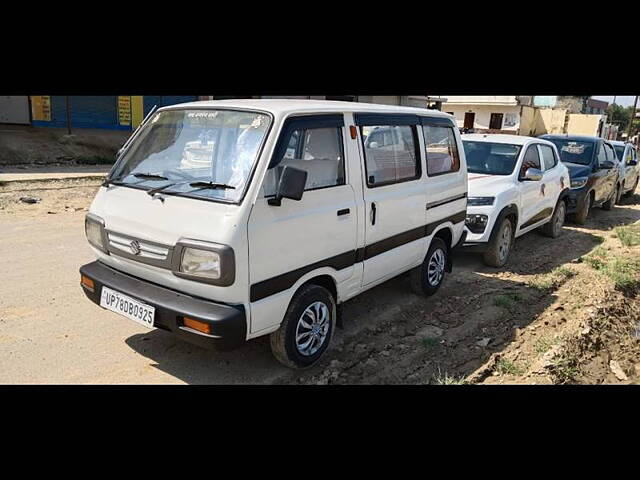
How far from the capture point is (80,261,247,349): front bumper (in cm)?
338

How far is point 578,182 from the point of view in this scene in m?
10.8

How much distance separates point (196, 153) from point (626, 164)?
14.2m

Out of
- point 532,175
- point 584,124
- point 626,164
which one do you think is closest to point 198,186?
point 532,175

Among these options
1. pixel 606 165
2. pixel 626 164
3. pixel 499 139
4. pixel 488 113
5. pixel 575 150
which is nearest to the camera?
pixel 499 139

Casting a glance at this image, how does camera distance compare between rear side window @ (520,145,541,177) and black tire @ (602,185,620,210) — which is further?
black tire @ (602,185,620,210)

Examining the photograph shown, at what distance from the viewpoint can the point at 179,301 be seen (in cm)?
355

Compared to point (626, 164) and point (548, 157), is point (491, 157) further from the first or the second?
point (626, 164)

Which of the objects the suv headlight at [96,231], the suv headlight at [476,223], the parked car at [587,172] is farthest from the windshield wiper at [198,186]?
the parked car at [587,172]

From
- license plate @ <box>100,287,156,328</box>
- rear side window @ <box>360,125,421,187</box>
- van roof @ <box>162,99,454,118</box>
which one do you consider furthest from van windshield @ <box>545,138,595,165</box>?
license plate @ <box>100,287,156,328</box>

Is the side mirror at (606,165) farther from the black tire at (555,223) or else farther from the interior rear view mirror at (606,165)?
the black tire at (555,223)

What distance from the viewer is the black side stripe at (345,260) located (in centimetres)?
361

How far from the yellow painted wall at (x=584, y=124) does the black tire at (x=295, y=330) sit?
45.3 m

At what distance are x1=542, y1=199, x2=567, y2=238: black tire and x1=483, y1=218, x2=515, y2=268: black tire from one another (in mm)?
2226

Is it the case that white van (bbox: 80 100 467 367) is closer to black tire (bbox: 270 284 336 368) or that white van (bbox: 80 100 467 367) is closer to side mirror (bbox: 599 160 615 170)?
black tire (bbox: 270 284 336 368)
